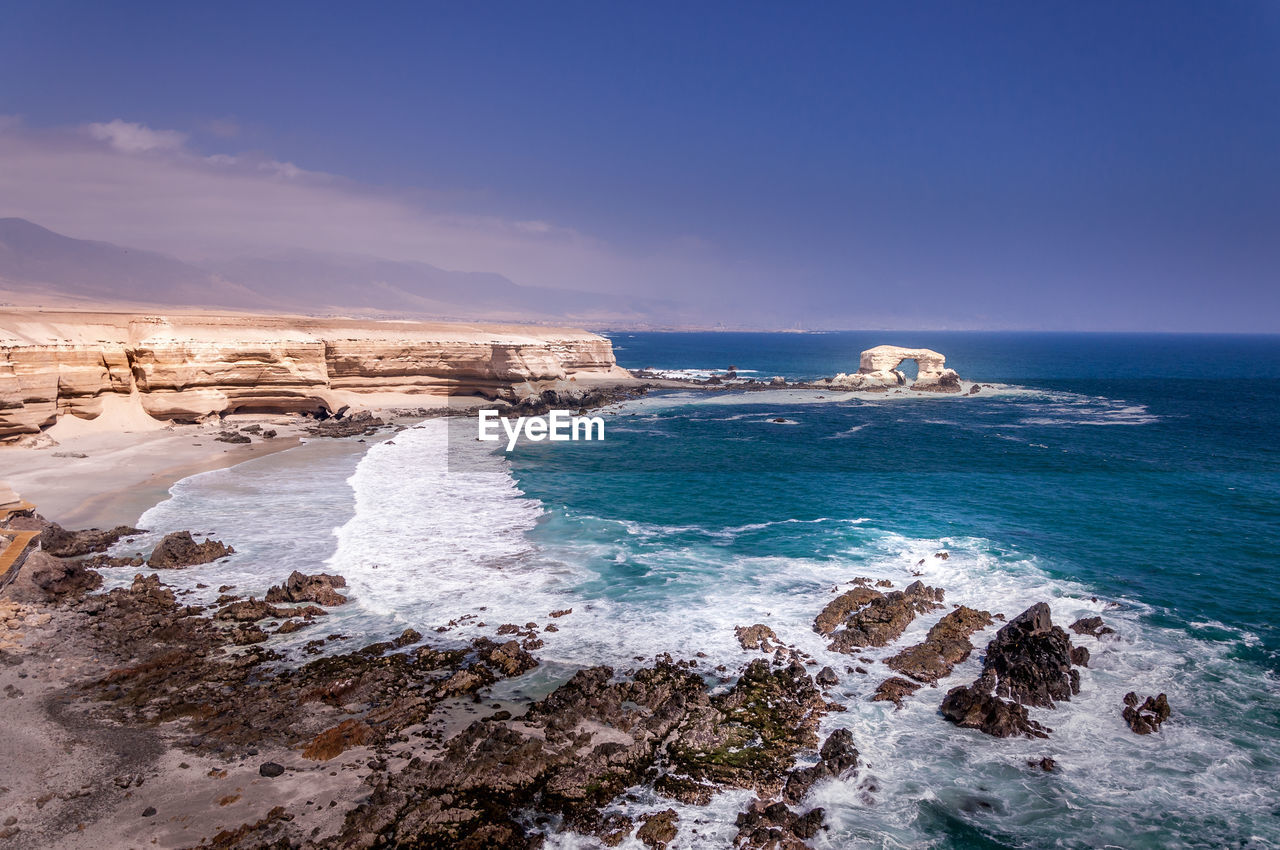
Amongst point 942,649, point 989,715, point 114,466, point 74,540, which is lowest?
point 989,715

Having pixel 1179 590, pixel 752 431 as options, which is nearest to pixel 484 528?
pixel 1179 590

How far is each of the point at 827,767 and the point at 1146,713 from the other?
747cm

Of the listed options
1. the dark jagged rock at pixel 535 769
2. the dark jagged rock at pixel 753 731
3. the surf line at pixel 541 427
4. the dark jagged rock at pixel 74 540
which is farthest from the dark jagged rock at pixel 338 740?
the surf line at pixel 541 427

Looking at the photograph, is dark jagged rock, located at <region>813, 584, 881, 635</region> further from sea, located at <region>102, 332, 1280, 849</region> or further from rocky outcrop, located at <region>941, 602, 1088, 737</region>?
rocky outcrop, located at <region>941, 602, 1088, 737</region>

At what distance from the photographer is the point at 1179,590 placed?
20.1 metres

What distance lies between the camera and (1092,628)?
693 inches

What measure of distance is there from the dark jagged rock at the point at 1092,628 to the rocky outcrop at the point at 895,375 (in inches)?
2498

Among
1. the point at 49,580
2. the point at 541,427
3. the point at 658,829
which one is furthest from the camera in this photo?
the point at 541,427

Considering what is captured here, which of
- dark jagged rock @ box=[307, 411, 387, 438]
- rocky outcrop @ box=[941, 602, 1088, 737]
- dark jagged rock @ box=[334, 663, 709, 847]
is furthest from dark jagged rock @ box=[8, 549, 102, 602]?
dark jagged rock @ box=[307, 411, 387, 438]

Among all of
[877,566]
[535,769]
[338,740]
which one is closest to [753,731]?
[535,769]

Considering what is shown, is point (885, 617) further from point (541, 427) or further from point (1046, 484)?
point (541, 427)

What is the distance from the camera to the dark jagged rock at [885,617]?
17.3 m

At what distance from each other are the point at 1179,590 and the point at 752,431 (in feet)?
107

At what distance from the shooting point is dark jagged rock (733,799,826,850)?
10.7m
